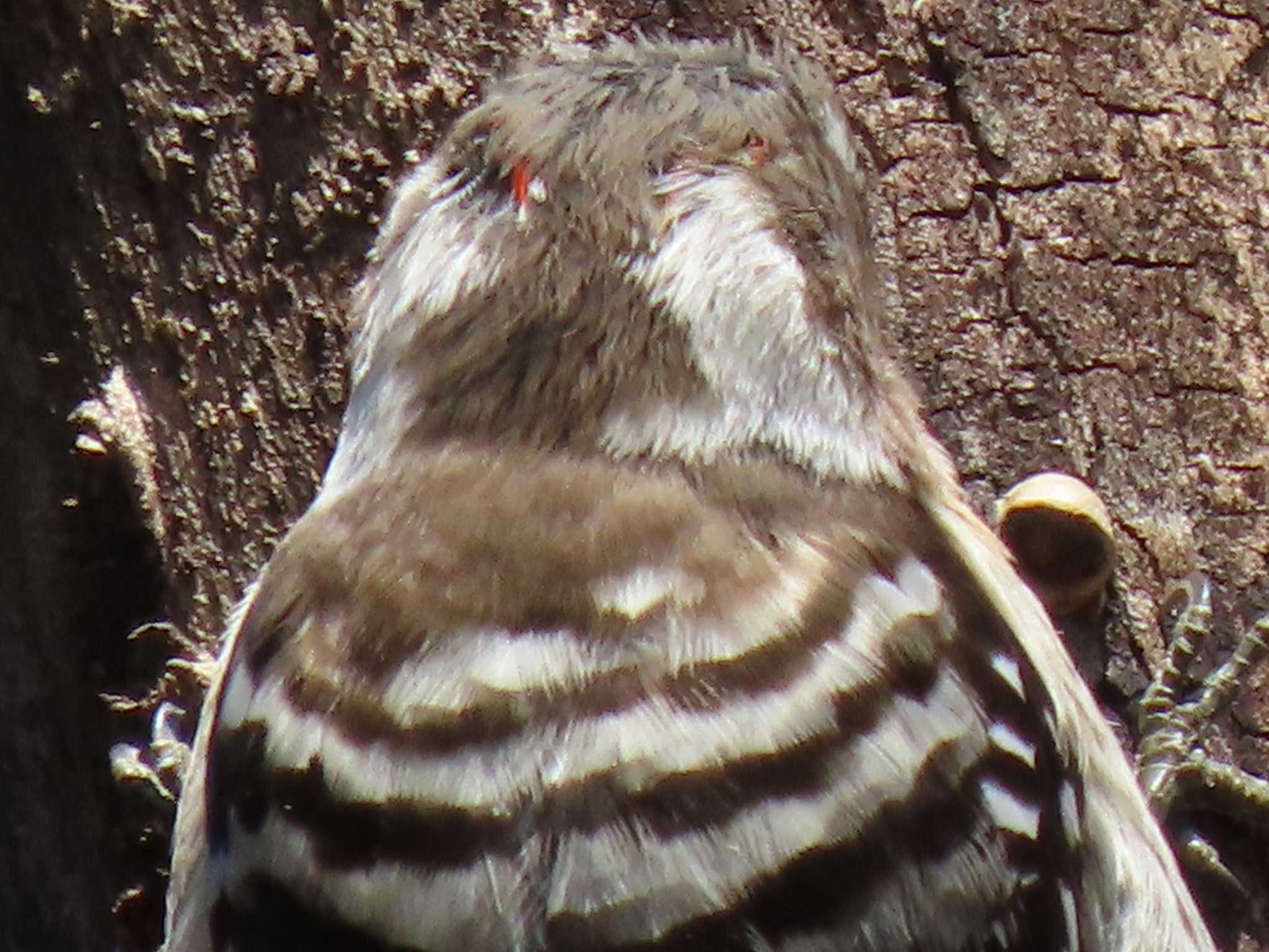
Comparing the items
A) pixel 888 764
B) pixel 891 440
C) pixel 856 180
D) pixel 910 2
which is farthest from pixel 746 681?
pixel 910 2

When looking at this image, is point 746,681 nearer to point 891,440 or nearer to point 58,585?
point 891,440

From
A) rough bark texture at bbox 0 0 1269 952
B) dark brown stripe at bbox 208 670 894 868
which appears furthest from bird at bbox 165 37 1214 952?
rough bark texture at bbox 0 0 1269 952

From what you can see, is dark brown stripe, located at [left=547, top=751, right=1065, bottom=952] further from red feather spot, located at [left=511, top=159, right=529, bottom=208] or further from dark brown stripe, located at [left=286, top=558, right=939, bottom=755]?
red feather spot, located at [left=511, top=159, right=529, bottom=208]

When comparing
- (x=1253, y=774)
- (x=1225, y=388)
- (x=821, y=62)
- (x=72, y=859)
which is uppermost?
(x=821, y=62)

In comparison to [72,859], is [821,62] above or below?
above

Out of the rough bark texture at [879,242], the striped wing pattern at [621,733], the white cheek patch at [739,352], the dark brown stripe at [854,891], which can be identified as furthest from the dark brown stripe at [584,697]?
the rough bark texture at [879,242]

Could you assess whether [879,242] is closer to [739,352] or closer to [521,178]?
[739,352]

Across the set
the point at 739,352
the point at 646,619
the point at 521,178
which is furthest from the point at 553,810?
the point at 521,178
